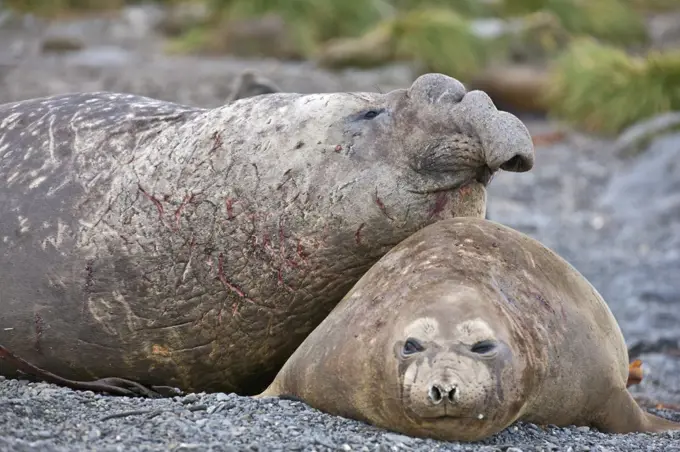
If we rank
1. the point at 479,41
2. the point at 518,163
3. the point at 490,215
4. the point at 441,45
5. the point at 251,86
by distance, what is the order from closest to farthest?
1. the point at 518,163
2. the point at 251,86
3. the point at 490,215
4. the point at 441,45
5. the point at 479,41

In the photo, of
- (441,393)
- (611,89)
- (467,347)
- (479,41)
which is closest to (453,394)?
(441,393)

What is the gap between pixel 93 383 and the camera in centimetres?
457

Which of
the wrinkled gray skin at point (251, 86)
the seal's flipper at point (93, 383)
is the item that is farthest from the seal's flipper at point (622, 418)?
the wrinkled gray skin at point (251, 86)

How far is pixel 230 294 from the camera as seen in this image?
4570mm

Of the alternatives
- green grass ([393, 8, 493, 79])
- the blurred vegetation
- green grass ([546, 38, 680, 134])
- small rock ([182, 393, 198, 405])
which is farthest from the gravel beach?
green grass ([393, 8, 493, 79])

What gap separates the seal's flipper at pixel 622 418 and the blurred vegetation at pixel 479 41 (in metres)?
11.8

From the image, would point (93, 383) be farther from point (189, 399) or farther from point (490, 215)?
point (490, 215)

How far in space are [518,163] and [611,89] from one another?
1238 centimetres

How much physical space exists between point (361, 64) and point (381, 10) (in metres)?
4.37

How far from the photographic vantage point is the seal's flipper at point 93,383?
456cm

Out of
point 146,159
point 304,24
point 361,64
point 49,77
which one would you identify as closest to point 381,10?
point 304,24

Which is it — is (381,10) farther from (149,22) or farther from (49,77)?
(49,77)

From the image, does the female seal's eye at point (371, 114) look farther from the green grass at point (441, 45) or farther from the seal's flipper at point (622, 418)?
the green grass at point (441, 45)

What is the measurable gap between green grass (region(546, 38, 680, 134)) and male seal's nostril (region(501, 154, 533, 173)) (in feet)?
39.1
